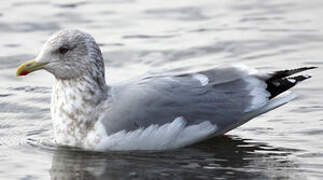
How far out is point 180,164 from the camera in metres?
7.61

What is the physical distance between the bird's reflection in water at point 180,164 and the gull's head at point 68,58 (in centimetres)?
76

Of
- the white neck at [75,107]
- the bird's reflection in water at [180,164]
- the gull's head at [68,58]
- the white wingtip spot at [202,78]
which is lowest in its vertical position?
the bird's reflection in water at [180,164]

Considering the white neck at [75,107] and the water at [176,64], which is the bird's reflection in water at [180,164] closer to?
the water at [176,64]

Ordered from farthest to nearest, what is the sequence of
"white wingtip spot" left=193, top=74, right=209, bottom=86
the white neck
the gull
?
"white wingtip spot" left=193, top=74, right=209, bottom=86 → the white neck → the gull

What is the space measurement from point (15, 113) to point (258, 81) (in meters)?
2.66

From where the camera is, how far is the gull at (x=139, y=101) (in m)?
7.67

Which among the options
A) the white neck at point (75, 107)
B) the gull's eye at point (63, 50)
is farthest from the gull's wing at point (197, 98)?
the gull's eye at point (63, 50)

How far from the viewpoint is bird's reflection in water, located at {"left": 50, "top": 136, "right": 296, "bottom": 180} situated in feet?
24.1

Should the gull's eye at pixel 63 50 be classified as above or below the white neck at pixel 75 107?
above

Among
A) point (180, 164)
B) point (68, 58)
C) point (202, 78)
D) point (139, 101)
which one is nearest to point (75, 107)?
point (68, 58)

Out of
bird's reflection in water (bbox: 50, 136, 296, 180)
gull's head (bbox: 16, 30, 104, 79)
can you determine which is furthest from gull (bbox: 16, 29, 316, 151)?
bird's reflection in water (bbox: 50, 136, 296, 180)

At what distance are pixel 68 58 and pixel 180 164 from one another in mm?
1440

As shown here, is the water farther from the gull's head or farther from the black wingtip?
the gull's head

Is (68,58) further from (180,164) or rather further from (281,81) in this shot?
(281,81)
